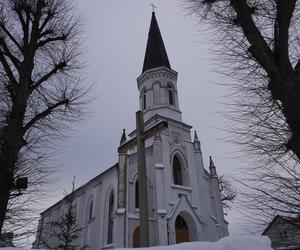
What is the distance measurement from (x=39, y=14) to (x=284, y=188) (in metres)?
8.10

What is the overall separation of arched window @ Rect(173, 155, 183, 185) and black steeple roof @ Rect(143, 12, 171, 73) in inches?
376

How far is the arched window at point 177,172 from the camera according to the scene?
72.3 ft

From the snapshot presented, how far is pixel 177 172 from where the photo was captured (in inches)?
882

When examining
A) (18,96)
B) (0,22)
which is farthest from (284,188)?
(0,22)

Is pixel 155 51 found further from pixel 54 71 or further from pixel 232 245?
pixel 232 245

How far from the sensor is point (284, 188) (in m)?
5.14

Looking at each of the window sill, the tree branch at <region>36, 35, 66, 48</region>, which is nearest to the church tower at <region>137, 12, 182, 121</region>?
the window sill

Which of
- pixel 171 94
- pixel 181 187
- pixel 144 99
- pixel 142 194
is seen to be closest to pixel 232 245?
pixel 142 194

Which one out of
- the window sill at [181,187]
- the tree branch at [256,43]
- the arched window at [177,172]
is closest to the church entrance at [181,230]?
the window sill at [181,187]

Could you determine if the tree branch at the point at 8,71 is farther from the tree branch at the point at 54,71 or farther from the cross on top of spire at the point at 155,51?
the cross on top of spire at the point at 155,51

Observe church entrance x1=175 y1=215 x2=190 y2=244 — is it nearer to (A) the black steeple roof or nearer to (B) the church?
(B) the church

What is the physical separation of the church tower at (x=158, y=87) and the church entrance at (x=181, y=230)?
8441 millimetres

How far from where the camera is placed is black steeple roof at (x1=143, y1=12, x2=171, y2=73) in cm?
2827

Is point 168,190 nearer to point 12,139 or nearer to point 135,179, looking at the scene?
point 135,179
